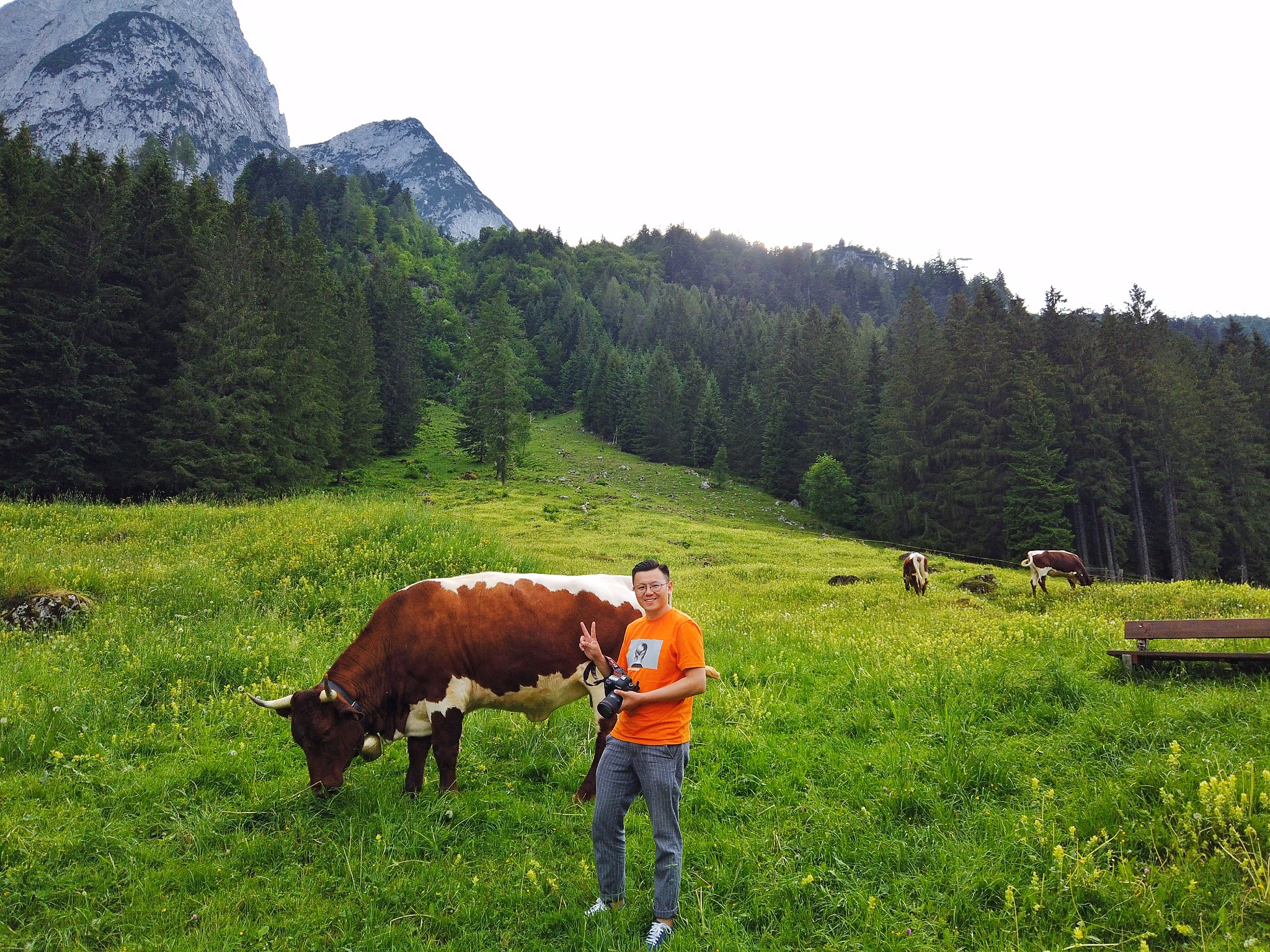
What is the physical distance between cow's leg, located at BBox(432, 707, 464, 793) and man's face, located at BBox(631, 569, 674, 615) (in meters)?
2.85

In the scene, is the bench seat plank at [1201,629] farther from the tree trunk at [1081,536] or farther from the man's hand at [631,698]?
the tree trunk at [1081,536]

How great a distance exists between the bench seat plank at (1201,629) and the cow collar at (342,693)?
30.0 ft

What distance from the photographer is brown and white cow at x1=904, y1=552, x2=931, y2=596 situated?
2002 centimetres

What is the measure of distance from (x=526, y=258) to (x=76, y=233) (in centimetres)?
15042

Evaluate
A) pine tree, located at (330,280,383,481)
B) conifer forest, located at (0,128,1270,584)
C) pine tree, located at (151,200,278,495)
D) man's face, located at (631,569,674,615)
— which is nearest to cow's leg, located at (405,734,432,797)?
man's face, located at (631,569,674,615)

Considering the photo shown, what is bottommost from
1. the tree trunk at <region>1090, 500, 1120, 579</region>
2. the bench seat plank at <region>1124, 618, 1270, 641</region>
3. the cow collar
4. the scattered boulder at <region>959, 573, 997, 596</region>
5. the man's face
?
the tree trunk at <region>1090, 500, 1120, 579</region>

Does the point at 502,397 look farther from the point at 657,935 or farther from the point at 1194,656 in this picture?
the point at 657,935

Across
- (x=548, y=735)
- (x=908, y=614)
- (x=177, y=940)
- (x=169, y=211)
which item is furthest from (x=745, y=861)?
(x=169, y=211)

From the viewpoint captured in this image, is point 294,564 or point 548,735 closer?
point 548,735

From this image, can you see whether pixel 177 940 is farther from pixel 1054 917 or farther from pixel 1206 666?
pixel 1206 666

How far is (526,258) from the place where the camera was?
171750 mm

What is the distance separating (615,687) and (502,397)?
54.3 metres

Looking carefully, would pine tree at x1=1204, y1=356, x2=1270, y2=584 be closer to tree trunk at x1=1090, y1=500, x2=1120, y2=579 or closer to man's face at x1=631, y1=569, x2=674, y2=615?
tree trunk at x1=1090, y1=500, x2=1120, y2=579

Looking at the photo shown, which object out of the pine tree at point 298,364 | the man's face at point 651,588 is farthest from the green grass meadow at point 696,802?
the pine tree at point 298,364
